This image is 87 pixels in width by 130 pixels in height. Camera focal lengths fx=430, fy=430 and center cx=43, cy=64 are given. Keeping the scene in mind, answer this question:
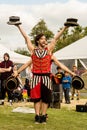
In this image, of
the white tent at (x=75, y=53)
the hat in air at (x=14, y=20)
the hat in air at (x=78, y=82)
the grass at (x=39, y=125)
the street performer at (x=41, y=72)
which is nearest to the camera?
the grass at (x=39, y=125)

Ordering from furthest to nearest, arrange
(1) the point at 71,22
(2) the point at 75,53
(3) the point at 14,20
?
(2) the point at 75,53 < (3) the point at 14,20 < (1) the point at 71,22

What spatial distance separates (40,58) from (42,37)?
41 cm

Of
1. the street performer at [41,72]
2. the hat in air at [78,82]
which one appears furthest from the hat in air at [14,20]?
the hat in air at [78,82]

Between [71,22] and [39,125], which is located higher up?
[71,22]

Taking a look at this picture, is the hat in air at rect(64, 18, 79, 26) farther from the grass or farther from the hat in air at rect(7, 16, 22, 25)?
the grass

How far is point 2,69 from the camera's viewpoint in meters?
12.9

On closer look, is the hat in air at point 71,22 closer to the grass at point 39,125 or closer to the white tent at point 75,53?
the grass at point 39,125

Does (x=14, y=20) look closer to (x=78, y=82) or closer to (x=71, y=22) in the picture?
(x=71, y=22)

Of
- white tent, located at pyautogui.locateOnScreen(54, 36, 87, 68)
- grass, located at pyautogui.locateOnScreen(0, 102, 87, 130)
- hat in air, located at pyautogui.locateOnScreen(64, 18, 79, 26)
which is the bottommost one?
grass, located at pyautogui.locateOnScreen(0, 102, 87, 130)

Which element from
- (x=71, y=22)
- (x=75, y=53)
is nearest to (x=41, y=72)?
(x=71, y=22)

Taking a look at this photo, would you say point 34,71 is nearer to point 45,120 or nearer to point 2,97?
point 45,120

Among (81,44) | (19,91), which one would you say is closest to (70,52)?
(81,44)

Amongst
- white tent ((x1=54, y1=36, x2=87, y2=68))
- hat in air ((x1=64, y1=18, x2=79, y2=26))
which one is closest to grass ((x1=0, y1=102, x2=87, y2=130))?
hat in air ((x1=64, y1=18, x2=79, y2=26))

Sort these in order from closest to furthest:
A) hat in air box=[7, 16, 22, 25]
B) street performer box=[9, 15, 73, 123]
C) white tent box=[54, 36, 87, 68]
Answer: street performer box=[9, 15, 73, 123] → hat in air box=[7, 16, 22, 25] → white tent box=[54, 36, 87, 68]
